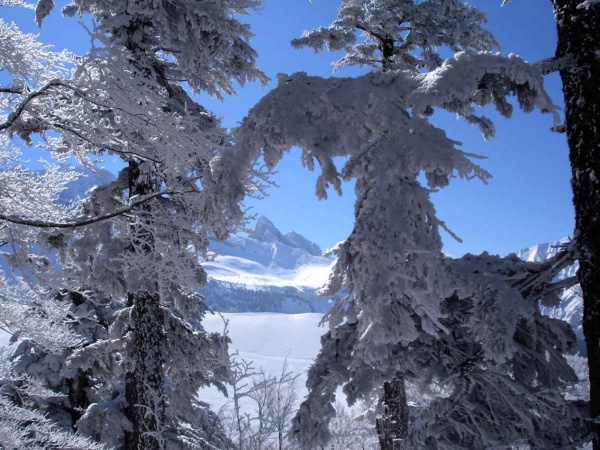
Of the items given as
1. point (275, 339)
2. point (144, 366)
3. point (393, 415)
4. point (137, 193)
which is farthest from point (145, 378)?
point (275, 339)

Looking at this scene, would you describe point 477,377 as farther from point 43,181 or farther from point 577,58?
point 43,181

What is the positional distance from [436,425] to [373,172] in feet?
14.9

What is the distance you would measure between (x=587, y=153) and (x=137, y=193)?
286 inches

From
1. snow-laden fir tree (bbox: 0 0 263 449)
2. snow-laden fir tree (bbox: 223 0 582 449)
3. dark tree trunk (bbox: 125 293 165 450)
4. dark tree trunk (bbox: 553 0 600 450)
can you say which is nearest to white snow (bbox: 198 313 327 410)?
snow-laden fir tree (bbox: 0 0 263 449)

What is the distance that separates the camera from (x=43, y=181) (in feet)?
25.8

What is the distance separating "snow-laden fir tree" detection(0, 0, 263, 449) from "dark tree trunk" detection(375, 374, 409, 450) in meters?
3.46

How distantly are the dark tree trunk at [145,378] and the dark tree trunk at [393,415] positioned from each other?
404 centimetres

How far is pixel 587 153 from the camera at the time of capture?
11.8ft

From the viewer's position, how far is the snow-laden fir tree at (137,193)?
5.22 metres

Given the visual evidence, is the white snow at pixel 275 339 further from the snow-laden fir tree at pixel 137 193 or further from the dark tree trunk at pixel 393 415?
the dark tree trunk at pixel 393 415

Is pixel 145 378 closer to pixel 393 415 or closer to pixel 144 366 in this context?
pixel 144 366

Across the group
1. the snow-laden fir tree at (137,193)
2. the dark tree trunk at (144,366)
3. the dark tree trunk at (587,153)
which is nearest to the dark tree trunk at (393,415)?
the snow-laden fir tree at (137,193)

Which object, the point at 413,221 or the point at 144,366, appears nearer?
the point at 413,221

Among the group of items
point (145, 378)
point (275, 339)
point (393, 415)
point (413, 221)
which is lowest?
point (275, 339)
